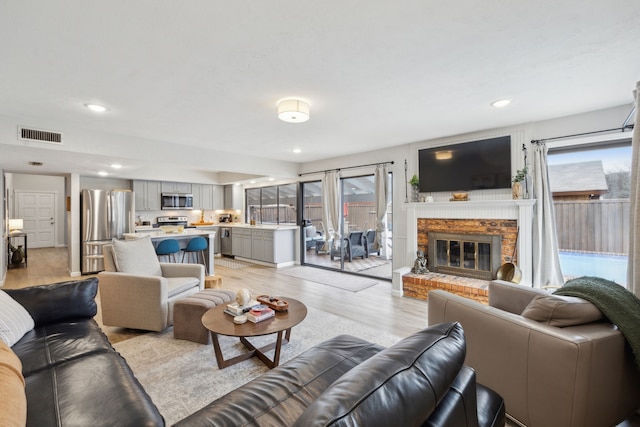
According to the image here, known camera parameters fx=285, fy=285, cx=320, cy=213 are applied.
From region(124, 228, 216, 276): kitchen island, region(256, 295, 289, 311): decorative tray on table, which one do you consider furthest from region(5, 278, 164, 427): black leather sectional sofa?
region(124, 228, 216, 276): kitchen island

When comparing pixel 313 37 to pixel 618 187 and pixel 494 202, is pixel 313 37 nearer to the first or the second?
pixel 494 202

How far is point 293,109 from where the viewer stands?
2.68 m

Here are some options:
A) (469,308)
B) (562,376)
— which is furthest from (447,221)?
(562,376)

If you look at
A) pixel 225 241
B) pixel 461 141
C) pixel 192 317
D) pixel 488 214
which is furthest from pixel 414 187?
pixel 225 241

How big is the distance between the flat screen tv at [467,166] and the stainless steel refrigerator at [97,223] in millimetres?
6143

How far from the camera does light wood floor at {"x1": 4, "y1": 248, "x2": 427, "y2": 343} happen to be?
3269 millimetres

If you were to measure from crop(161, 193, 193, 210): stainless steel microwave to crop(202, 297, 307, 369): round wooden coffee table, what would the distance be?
5.78 m

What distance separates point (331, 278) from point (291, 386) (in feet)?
13.2

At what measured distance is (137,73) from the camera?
2.19 metres

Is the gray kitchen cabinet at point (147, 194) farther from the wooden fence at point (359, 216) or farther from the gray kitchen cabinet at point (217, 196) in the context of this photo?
the wooden fence at point (359, 216)

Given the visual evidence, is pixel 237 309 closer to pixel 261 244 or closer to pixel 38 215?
pixel 261 244

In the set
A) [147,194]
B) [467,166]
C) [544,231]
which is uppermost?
[467,166]

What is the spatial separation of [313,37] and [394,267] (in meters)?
3.95

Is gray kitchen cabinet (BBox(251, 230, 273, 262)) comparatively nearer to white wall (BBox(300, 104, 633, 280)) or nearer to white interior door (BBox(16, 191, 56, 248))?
white wall (BBox(300, 104, 633, 280))
